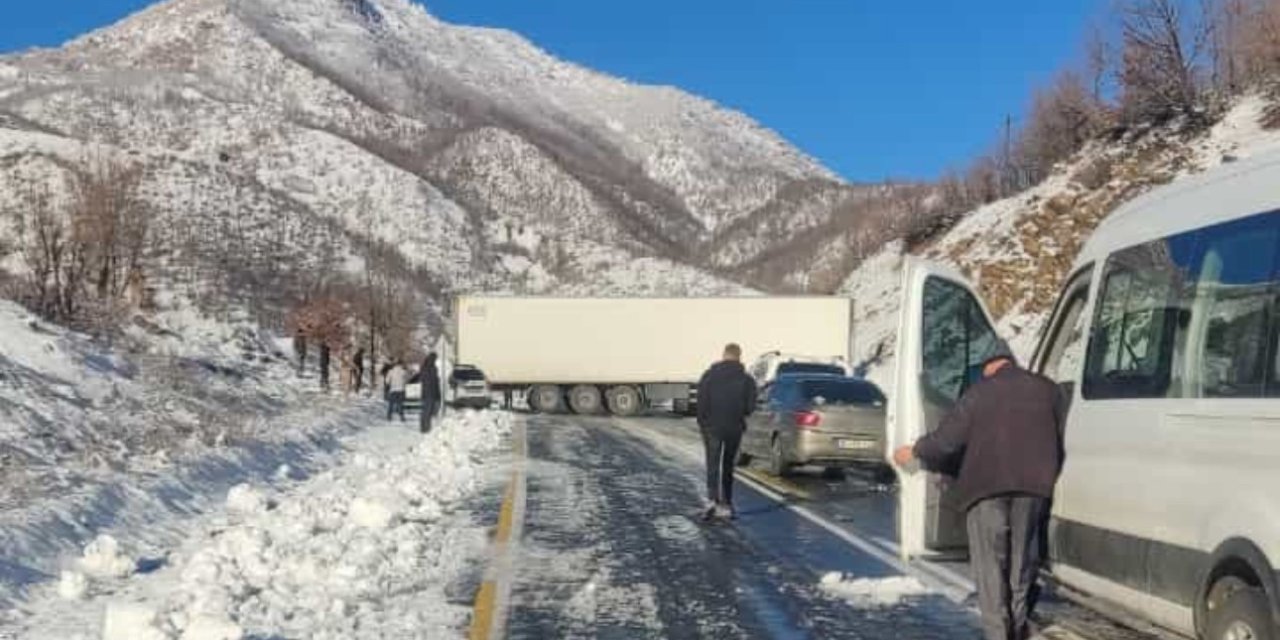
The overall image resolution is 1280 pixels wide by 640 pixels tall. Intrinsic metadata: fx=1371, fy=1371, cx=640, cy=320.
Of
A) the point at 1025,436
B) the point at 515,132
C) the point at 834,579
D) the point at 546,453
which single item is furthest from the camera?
the point at 515,132

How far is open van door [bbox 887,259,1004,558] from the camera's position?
852cm

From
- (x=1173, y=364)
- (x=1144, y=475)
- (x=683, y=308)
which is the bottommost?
(x=1144, y=475)

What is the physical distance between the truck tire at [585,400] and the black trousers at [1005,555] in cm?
3853

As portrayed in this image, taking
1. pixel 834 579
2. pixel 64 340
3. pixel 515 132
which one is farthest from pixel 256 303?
pixel 515 132

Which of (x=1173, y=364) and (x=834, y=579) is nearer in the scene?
(x=1173, y=364)

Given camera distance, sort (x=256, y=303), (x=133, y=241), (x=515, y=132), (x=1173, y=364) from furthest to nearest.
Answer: (x=515, y=132)
(x=256, y=303)
(x=133, y=241)
(x=1173, y=364)

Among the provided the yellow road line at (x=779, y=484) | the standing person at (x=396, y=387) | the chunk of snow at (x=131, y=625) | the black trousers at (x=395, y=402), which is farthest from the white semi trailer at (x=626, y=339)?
the chunk of snow at (x=131, y=625)

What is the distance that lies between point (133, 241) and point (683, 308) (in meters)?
17.6

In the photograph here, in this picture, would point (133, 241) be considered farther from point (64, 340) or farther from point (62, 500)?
point (62, 500)

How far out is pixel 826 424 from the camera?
18.7m

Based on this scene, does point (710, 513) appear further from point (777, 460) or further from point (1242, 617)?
point (1242, 617)

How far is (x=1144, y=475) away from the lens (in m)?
6.35

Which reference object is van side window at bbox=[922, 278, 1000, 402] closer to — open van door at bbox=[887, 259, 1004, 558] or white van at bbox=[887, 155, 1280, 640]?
open van door at bbox=[887, 259, 1004, 558]

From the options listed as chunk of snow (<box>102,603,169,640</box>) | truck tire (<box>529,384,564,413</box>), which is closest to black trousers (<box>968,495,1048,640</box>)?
chunk of snow (<box>102,603,169,640</box>)
